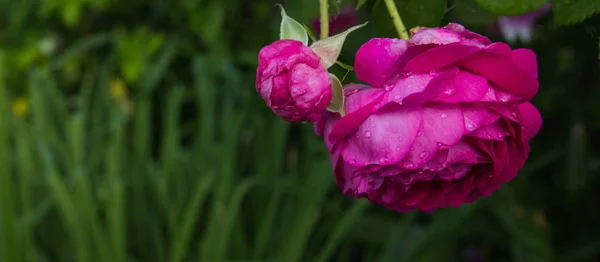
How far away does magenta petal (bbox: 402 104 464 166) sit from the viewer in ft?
1.29

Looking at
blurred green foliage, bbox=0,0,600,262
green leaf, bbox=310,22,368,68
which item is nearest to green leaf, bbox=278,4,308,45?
green leaf, bbox=310,22,368,68

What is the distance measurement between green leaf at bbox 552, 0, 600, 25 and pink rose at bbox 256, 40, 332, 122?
15 cm

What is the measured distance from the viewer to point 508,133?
0.42m

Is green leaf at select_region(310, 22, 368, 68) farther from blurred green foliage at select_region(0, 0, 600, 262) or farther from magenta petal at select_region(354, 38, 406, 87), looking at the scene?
blurred green foliage at select_region(0, 0, 600, 262)

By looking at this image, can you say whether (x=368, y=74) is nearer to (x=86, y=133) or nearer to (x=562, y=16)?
(x=562, y=16)

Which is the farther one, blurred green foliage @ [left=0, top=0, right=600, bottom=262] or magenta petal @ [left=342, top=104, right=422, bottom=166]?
blurred green foliage @ [left=0, top=0, right=600, bottom=262]

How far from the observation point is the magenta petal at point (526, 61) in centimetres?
42

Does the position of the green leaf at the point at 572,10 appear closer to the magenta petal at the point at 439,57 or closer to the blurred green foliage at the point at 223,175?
the magenta petal at the point at 439,57

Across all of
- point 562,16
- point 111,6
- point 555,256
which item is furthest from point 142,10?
point 562,16

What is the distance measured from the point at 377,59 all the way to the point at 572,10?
13 centimetres

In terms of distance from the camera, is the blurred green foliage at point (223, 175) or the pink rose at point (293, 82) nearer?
the pink rose at point (293, 82)

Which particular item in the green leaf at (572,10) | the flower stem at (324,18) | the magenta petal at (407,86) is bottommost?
the green leaf at (572,10)

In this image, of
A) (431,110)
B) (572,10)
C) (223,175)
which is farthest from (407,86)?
(223,175)

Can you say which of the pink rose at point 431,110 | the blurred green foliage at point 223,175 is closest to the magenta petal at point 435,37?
the pink rose at point 431,110
